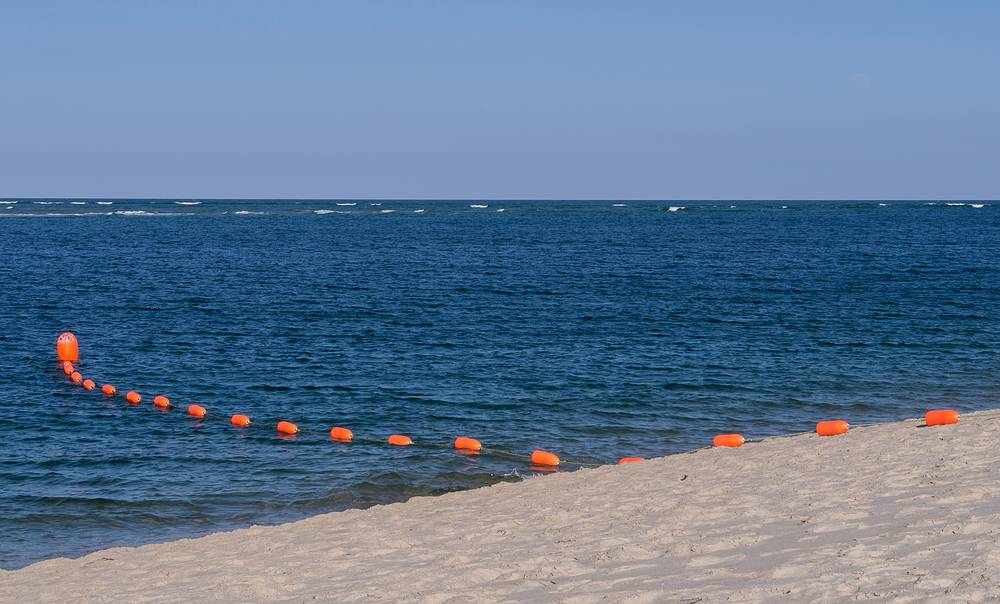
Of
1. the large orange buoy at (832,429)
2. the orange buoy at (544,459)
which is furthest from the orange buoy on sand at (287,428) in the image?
the large orange buoy at (832,429)

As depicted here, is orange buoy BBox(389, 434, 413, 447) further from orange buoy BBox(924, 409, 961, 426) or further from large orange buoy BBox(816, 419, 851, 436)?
orange buoy BBox(924, 409, 961, 426)

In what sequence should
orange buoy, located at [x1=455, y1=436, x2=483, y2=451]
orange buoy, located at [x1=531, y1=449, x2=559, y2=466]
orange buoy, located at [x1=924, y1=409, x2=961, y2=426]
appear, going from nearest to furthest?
1. orange buoy, located at [x1=924, y1=409, x2=961, y2=426]
2. orange buoy, located at [x1=531, y1=449, x2=559, y2=466]
3. orange buoy, located at [x1=455, y1=436, x2=483, y2=451]

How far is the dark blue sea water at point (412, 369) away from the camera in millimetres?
20328

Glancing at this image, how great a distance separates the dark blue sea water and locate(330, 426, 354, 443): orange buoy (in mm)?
415

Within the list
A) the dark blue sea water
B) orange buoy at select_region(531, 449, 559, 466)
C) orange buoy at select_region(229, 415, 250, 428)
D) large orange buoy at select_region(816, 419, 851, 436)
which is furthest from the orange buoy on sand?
large orange buoy at select_region(816, 419, 851, 436)

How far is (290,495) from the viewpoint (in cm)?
1948

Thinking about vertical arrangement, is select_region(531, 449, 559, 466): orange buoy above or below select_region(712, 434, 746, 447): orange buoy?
below

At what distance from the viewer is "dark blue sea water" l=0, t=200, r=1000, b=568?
66.7 feet

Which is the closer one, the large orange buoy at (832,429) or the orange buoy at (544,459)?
the large orange buoy at (832,429)

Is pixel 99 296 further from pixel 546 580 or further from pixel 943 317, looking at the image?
pixel 546 580

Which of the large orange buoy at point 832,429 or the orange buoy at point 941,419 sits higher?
the orange buoy at point 941,419

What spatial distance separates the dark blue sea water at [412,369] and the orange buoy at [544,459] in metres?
0.52

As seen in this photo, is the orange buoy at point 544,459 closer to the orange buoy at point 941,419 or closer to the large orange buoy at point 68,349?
the orange buoy at point 941,419

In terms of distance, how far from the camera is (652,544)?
12.3 m
